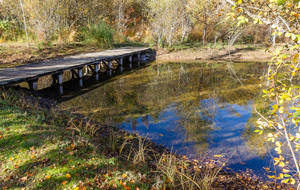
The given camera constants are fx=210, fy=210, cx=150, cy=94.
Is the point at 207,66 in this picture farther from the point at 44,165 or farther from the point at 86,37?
the point at 44,165

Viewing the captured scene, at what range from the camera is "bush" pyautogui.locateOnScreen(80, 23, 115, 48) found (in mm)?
13985

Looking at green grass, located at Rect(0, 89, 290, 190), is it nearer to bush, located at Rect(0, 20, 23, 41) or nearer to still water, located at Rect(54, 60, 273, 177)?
still water, located at Rect(54, 60, 273, 177)

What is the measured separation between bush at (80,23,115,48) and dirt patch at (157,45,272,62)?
13.1 ft

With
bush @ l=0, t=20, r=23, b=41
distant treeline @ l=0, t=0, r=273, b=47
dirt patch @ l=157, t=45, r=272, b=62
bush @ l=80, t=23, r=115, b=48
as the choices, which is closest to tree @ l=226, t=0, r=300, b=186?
distant treeline @ l=0, t=0, r=273, b=47

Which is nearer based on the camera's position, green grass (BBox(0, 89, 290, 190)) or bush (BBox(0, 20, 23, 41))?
green grass (BBox(0, 89, 290, 190))

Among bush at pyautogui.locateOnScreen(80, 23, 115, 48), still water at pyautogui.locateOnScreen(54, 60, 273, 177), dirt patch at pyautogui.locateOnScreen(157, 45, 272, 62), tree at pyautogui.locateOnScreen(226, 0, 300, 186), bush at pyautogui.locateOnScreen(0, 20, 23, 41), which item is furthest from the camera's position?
dirt patch at pyautogui.locateOnScreen(157, 45, 272, 62)

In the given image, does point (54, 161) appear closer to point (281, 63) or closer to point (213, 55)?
point (281, 63)

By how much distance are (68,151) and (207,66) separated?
38.1 feet

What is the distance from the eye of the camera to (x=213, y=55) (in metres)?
15.8

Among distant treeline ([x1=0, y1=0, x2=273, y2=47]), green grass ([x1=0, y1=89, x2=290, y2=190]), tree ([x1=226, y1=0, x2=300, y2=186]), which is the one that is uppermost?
distant treeline ([x1=0, y1=0, x2=273, y2=47])

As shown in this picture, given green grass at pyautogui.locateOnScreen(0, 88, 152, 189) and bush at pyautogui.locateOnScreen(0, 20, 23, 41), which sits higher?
bush at pyautogui.locateOnScreen(0, 20, 23, 41)

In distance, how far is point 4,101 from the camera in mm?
4902

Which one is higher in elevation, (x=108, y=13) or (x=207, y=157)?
(x=108, y=13)

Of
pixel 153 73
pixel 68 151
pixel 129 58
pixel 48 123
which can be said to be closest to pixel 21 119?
pixel 48 123
